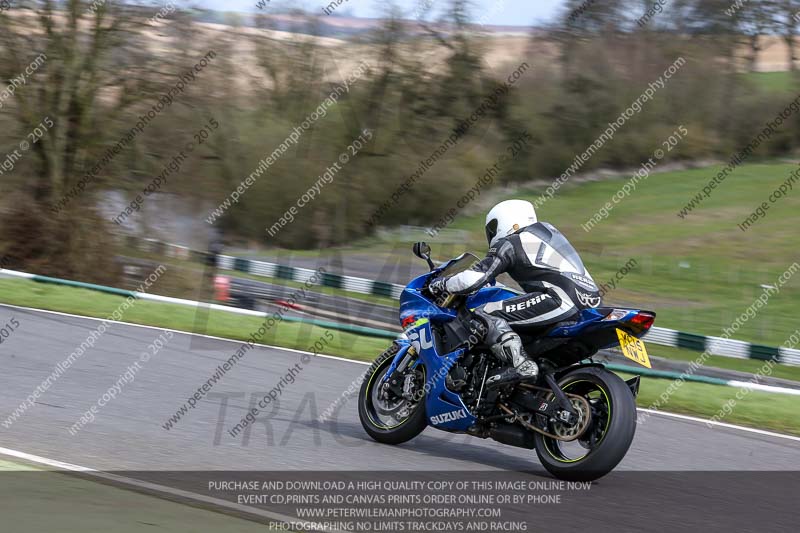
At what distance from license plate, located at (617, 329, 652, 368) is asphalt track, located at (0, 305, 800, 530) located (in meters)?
0.86

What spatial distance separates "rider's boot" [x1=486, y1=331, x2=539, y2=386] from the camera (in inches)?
262

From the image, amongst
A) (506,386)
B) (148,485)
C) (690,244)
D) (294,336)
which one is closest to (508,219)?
(506,386)

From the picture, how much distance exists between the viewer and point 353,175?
33.8 meters

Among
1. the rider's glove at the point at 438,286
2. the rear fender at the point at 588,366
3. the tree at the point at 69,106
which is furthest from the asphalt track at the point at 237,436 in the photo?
the tree at the point at 69,106

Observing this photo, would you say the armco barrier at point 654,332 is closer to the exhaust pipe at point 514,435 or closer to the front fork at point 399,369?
the front fork at point 399,369

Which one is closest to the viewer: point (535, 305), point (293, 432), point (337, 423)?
point (535, 305)

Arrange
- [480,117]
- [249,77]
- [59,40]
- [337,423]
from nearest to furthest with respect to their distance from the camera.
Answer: [337,423] → [59,40] → [249,77] → [480,117]

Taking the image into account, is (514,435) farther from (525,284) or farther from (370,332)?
(370,332)

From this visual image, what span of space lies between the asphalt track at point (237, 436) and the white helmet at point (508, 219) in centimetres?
162

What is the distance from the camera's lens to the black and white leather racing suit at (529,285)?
6691mm

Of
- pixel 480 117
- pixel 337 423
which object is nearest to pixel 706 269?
pixel 480 117

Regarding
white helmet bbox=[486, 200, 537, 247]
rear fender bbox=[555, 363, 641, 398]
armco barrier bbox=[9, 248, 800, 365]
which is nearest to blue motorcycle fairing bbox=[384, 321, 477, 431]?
rear fender bbox=[555, 363, 641, 398]

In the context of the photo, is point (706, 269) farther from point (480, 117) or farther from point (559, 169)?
point (559, 169)

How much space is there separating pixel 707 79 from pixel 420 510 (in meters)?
44.5
